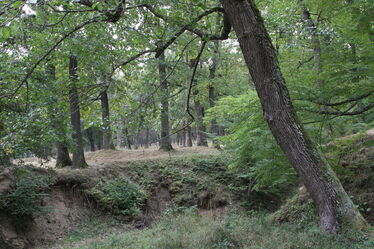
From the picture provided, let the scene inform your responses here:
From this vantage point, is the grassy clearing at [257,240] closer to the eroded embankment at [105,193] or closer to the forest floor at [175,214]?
the forest floor at [175,214]

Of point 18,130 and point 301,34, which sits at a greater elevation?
point 301,34

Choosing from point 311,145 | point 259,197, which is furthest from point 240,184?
point 311,145

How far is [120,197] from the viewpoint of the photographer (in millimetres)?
12531

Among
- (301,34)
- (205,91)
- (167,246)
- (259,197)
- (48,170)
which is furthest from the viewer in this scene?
(205,91)

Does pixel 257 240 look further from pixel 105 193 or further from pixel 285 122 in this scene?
pixel 105 193

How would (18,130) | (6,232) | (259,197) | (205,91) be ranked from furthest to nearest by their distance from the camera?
(205,91), (259,197), (6,232), (18,130)

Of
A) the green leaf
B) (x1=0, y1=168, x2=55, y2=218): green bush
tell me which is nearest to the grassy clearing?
(x1=0, y1=168, x2=55, y2=218): green bush

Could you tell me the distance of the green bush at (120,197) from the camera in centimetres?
1234

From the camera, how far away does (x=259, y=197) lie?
1431 centimetres

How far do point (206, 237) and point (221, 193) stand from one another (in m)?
8.30

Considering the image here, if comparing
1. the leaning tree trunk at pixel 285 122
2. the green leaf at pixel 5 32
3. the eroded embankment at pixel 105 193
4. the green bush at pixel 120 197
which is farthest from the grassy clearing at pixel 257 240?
the green leaf at pixel 5 32

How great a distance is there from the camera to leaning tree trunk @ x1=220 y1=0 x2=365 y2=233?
4.96m

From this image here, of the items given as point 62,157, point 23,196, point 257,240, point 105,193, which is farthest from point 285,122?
point 62,157

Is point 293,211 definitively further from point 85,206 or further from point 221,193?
point 85,206
